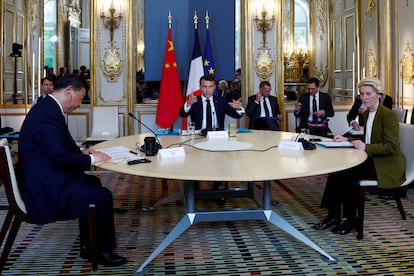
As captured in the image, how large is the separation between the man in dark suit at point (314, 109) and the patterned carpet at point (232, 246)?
7.37 feet

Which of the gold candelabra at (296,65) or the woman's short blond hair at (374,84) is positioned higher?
the gold candelabra at (296,65)

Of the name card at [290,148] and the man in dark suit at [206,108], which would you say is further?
the man in dark suit at [206,108]

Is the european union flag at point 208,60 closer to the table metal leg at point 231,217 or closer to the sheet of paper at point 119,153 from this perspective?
the sheet of paper at point 119,153

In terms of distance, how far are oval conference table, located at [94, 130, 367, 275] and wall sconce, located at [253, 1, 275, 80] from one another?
12.9 feet

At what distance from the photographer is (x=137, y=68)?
753cm

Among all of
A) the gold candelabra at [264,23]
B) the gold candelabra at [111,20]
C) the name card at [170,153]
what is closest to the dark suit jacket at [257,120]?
the gold candelabra at [264,23]

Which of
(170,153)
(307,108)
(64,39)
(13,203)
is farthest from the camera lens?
(64,39)

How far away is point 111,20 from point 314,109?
132 inches

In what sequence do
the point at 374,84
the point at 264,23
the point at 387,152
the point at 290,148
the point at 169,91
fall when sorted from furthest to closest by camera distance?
the point at 264,23, the point at 169,91, the point at 374,84, the point at 387,152, the point at 290,148

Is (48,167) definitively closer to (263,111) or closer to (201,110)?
(201,110)

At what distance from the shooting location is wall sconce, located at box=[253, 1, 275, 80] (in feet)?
24.5

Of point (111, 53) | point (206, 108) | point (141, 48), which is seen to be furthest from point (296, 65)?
point (206, 108)

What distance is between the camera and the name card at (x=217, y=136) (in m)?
4.00

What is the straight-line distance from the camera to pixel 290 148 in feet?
10.9
